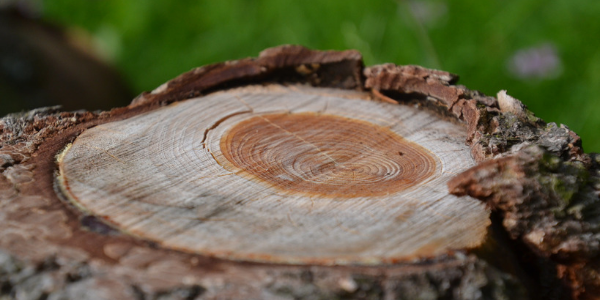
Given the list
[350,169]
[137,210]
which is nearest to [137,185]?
[137,210]

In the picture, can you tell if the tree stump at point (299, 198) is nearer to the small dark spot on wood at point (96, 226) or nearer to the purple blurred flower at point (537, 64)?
the small dark spot on wood at point (96, 226)

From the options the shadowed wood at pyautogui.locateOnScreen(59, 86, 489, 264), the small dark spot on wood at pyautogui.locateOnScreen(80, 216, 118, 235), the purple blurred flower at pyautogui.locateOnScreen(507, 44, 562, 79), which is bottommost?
the small dark spot on wood at pyautogui.locateOnScreen(80, 216, 118, 235)

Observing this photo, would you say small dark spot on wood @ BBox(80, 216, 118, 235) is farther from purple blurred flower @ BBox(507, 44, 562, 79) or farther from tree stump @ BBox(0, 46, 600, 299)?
purple blurred flower @ BBox(507, 44, 562, 79)

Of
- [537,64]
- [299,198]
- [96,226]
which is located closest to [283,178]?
[299,198]

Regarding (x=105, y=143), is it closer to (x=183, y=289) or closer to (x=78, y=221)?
(x=78, y=221)

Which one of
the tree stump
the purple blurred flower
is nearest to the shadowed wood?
the tree stump

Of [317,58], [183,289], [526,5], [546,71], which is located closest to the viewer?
[183,289]
